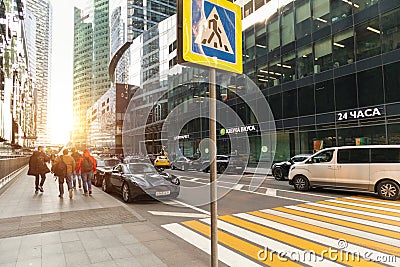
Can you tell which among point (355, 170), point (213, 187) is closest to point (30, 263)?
point (213, 187)

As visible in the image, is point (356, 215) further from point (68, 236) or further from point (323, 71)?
point (323, 71)

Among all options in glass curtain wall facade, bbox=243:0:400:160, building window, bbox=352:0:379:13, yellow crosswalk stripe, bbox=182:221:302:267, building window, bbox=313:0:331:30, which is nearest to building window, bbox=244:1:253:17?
glass curtain wall facade, bbox=243:0:400:160

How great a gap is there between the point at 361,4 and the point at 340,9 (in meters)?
1.58

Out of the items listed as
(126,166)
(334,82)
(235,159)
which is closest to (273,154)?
(235,159)

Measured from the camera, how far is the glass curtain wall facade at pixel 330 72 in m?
18.0

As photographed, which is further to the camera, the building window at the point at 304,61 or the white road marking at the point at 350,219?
the building window at the point at 304,61

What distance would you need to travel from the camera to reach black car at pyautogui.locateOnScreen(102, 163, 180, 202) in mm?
9266

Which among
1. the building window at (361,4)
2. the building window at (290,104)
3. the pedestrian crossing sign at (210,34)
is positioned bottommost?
the pedestrian crossing sign at (210,34)

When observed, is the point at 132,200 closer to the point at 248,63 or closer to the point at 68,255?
the point at 68,255

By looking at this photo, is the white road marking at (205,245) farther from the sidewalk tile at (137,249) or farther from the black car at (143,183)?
the black car at (143,183)

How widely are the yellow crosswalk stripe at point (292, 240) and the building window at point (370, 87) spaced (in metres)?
16.2

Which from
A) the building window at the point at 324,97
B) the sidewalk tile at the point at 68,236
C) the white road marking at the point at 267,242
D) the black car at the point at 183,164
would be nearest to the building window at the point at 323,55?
the building window at the point at 324,97

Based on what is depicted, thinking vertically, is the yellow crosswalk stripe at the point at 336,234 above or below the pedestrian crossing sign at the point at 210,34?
below

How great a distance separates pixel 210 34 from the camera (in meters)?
2.98
